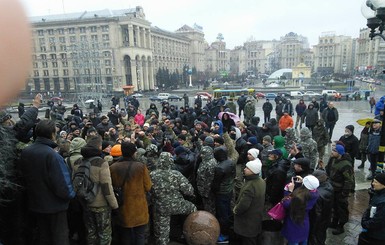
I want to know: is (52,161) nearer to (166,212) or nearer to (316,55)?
(166,212)

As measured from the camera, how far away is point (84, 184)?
154 inches

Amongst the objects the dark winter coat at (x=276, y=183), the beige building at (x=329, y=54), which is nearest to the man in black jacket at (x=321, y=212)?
the dark winter coat at (x=276, y=183)

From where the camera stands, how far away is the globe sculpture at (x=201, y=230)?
177 inches

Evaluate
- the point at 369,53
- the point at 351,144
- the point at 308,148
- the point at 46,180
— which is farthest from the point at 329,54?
the point at 46,180

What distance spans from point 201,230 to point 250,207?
0.83m

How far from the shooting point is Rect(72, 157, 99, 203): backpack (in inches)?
153

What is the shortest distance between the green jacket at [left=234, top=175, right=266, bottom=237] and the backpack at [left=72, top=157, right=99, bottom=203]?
2122mm

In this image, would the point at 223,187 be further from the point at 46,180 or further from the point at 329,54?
the point at 329,54

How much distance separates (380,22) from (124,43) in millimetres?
74616

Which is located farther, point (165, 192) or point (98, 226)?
point (165, 192)

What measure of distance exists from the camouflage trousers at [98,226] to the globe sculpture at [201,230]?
1210 millimetres

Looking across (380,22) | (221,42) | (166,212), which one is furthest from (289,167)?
(221,42)

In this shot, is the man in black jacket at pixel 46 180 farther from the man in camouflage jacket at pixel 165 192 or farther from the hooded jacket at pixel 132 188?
the man in camouflage jacket at pixel 165 192

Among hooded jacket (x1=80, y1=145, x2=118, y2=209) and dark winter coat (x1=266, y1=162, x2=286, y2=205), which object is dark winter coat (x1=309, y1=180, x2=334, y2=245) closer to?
dark winter coat (x1=266, y1=162, x2=286, y2=205)
